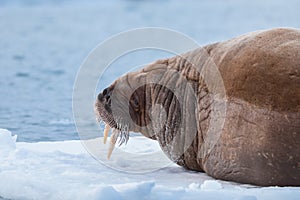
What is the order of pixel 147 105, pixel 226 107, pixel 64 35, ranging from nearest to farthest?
pixel 226 107 < pixel 147 105 < pixel 64 35

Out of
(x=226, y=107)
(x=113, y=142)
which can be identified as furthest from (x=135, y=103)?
(x=226, y=107)

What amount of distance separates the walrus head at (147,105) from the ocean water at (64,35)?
127cm

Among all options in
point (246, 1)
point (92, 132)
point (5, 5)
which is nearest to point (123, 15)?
point (5, 5)

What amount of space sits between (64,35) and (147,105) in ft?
41.9

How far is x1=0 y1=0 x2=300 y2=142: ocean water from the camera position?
335 inches

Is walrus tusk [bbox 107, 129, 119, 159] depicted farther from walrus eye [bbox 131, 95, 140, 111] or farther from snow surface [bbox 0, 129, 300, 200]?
walrus eye [bbox 131, 95, 140, 111]

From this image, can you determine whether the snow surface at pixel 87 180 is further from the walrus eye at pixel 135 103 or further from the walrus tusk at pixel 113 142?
the walrus eye at pixel 135 103

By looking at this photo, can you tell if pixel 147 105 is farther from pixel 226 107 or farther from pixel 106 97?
pixel 226 107

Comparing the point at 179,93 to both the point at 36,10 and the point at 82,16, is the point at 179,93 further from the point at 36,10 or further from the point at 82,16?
the point at 36,10

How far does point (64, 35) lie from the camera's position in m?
18.4

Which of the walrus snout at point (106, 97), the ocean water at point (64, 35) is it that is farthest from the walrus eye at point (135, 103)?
the ocean water at point (64, 35)

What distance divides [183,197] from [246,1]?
91.9 feet

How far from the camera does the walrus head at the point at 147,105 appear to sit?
18.9ft

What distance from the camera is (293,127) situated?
16.2 ft
